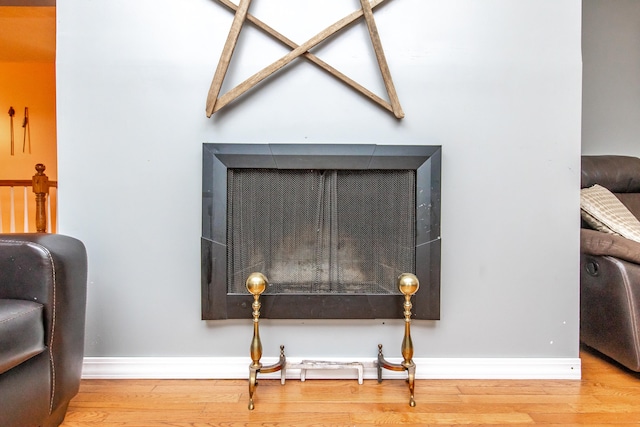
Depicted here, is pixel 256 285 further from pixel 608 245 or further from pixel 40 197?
pixel 40 197

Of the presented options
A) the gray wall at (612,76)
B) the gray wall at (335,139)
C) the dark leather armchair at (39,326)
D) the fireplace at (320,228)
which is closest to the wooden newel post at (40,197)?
the gray wall at (335,139)

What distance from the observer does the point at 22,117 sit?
14.9 feet

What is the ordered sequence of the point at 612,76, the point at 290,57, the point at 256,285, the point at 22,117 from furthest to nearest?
the point at 22,117 < the point at 612,76 < the point at 290,57 < the point at 256,285

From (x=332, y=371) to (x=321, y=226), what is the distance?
0.63 m

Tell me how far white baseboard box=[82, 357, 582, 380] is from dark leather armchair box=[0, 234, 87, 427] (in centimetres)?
31

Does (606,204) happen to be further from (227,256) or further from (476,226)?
(227,256)

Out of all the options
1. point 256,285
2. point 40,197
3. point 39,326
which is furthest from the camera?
point 40,197

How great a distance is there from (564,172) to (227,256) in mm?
1506

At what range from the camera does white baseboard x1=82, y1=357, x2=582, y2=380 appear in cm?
158

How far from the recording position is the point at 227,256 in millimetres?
1573

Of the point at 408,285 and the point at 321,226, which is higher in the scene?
the point at 321,226

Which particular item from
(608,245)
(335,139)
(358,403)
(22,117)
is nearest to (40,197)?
(22,117)

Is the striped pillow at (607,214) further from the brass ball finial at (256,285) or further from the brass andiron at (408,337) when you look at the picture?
the brass ball finial at (256,285)

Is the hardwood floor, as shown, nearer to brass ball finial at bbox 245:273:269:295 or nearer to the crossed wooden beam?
brass ball finial at bbox 245:273:269:295
